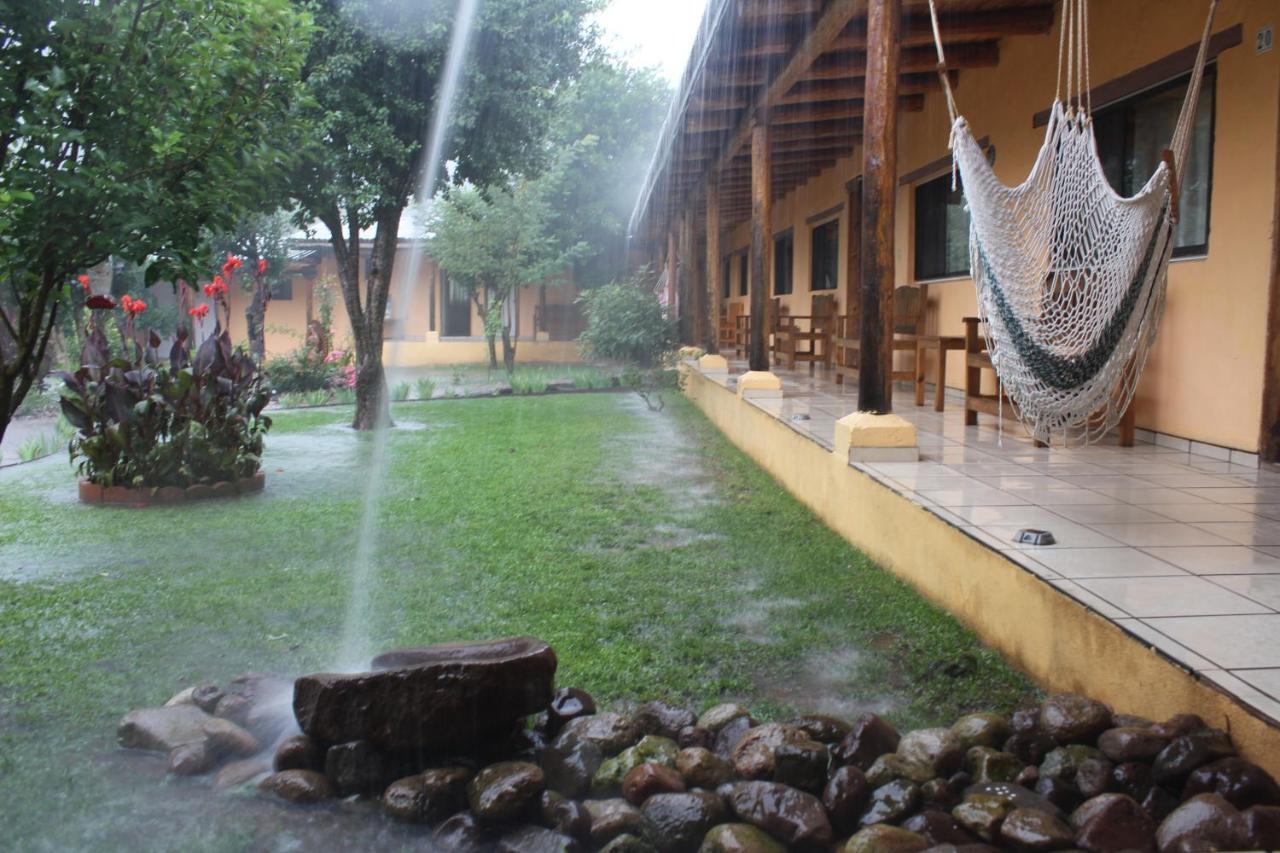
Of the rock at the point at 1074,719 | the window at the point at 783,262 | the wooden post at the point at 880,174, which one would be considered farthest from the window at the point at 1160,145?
the window at the point at 783,262

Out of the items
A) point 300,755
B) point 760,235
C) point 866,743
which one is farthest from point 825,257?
point 300,755

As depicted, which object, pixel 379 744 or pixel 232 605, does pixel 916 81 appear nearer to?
pixel 232 605

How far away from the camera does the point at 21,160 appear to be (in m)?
2.74

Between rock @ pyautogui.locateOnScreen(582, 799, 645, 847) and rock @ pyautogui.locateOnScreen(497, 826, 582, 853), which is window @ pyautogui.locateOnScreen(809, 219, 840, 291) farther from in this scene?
rock @ pyautogui.locateOnScreen(497, 826, 582, 853)

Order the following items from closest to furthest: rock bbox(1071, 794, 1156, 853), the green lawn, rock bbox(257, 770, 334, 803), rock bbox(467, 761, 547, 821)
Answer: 1. rock bbox(1071, 794, 1156, 853)
2. rock bbox(467, 761, 547, 821)
3. rock bbox(257, 770, 334, 803)
4. the green lawn

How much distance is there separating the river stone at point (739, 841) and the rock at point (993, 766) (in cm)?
49

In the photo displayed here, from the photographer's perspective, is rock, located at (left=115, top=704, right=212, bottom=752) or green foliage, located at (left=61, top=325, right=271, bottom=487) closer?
rock, located at (left=115, top=704, right=212, bottom=752)

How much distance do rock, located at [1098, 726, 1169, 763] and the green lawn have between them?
51 centimetres

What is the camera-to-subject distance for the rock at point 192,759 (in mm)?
2789

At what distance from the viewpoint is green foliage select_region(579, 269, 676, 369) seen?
44.4ft

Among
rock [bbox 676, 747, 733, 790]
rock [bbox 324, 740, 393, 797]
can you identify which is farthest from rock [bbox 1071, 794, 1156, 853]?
rock [bbox 324, 740, 393, 797]

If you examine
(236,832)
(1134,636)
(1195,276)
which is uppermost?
(1195,276)

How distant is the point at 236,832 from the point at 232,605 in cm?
172

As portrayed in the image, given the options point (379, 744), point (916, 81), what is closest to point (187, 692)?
point (379, 744)
